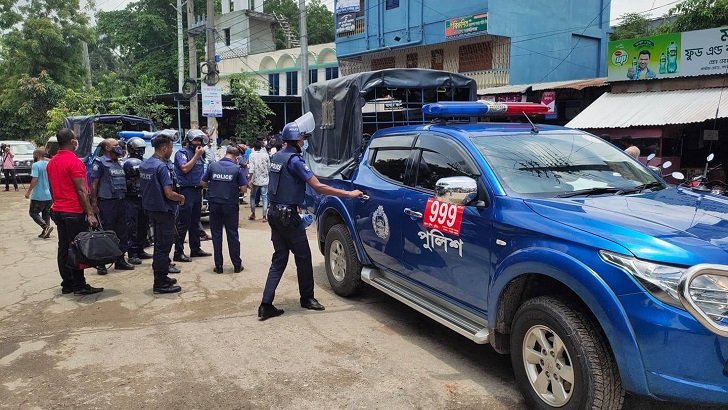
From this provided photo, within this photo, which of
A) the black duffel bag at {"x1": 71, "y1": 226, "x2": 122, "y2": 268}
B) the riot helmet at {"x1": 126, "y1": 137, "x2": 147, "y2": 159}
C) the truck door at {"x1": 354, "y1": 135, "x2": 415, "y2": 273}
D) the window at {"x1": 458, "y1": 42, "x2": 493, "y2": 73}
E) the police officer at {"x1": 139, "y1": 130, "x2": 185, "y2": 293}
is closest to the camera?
the truck door at {"x1": 354, "y1": 135, "x2": 415, "y2": 273}

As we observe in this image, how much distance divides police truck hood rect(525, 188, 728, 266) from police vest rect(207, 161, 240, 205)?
449cm

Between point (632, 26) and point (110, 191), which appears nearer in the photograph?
point (110, 191)

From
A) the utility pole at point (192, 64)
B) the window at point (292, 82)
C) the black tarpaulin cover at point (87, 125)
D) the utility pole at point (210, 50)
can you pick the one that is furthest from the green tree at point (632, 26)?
the black tarpaulin cover at point (87, 125)

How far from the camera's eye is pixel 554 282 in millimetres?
3305

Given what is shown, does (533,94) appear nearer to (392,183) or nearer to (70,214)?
(392,183)

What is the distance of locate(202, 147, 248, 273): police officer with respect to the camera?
705cm

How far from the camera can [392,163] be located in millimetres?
5168

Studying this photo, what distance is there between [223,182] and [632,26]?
24675 mm

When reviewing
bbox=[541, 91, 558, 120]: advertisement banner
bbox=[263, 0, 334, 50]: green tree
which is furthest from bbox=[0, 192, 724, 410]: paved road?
bbox=[263, 0, 334, 50]: green tree

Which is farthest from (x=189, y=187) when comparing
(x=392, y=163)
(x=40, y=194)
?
(x=392, y=163)

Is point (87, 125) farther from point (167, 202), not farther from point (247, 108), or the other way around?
point (167, 202)

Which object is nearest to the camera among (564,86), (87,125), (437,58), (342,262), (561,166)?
(561,166)

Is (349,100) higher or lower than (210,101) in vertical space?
lower

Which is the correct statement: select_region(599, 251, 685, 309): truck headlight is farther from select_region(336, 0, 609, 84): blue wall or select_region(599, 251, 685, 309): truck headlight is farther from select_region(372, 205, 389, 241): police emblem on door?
select_region(336, 0, 609, 84): blue wall
